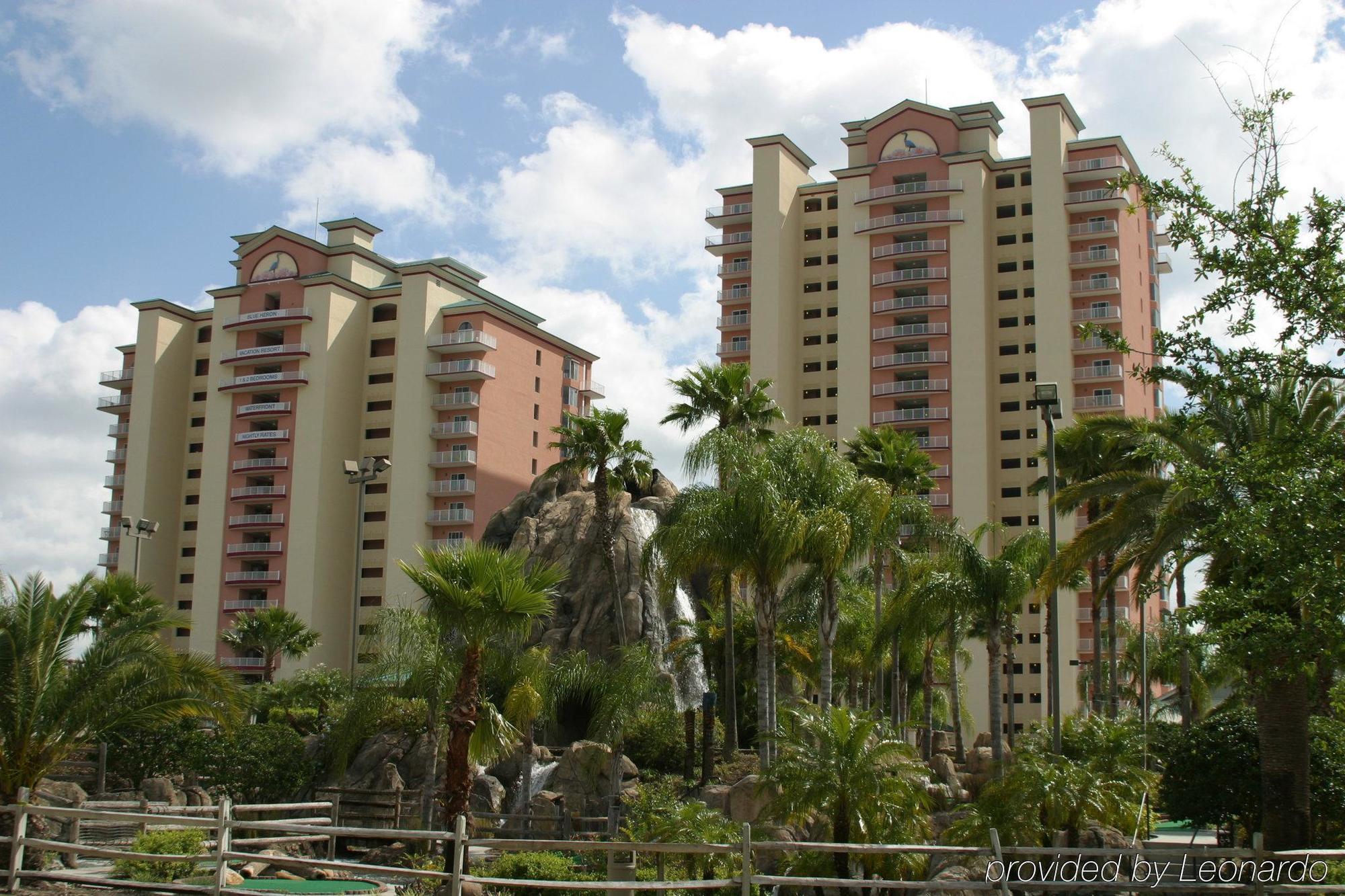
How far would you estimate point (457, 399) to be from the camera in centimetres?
8500

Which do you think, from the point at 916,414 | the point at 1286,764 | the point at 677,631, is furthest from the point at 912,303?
the point at 1286,764

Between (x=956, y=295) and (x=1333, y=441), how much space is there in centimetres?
6487

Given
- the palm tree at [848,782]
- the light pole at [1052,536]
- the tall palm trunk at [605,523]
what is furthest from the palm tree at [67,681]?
the tall palm trunk at [605,523]

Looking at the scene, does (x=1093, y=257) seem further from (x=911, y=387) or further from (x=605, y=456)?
(x=605, y=456)

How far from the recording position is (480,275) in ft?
321

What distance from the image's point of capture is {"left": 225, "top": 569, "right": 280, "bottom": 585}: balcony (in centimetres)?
8362

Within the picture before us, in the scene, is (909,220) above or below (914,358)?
above

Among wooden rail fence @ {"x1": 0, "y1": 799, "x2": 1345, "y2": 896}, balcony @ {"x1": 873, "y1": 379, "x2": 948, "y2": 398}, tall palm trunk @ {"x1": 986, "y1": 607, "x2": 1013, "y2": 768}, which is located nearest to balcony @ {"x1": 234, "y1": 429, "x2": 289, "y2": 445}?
balcony @ {"x1": 873, "y1": 379, "x2": 948, "y2": 398}

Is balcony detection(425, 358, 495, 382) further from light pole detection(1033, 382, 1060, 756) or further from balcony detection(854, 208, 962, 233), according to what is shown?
light pole detection(1033, 382, 1060, 756)

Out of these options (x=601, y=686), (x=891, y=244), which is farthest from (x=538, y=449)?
(x=601, y=686)

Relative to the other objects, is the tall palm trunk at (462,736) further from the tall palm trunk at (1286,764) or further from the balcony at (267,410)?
the balcony at (267,410)

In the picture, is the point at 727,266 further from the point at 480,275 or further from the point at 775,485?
the point at 775,485

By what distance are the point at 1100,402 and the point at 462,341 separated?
40.2 meters

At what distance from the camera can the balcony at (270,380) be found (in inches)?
3386
